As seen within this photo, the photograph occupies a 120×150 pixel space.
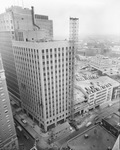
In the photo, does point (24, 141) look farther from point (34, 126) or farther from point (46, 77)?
point (46, 77)

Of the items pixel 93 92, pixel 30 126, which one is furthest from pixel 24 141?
pixel 93 92

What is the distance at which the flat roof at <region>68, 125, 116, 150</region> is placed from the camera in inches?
1539

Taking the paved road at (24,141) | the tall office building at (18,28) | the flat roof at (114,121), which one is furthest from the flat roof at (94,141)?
the tall office building at (18,28)

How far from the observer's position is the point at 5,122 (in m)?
40.1

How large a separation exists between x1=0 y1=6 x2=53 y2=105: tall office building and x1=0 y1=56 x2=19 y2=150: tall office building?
78.7 feet

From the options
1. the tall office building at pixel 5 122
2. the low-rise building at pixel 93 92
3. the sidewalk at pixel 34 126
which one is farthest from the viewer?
the low-rise building at pixel 93 92

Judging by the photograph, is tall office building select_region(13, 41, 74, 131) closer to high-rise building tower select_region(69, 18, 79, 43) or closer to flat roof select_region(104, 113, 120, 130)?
high-rise building tower select_region(69, 18, 79, 43)

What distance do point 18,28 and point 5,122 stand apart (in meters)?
42.8

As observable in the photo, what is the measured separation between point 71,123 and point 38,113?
17.9 meters

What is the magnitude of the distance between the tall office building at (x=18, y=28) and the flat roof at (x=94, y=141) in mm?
40856

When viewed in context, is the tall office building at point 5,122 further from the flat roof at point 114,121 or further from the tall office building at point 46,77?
the flat roof at point 114,121

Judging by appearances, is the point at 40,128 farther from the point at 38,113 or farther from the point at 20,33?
the point at 20,33

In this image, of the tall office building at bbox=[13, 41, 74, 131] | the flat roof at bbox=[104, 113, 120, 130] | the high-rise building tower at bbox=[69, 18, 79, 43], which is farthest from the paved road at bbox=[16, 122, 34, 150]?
the high-rise building tower at bbox=[69, 18, 79, 43]

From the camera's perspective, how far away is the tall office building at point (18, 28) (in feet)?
181
